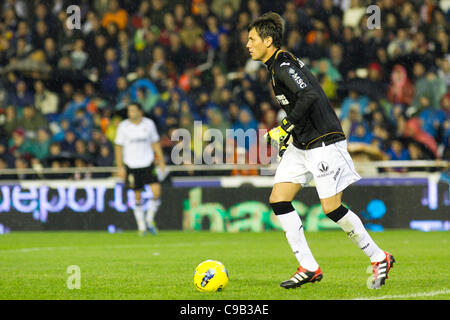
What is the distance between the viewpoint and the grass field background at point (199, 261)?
6480 mm

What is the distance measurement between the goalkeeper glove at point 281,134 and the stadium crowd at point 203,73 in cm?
818

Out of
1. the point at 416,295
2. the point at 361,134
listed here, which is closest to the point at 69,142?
the point at 361,134

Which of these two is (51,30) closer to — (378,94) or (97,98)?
(97,98)

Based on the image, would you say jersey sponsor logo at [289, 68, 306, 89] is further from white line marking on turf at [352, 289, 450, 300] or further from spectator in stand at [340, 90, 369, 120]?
spectator in stand at [340, 90, 369, 120]

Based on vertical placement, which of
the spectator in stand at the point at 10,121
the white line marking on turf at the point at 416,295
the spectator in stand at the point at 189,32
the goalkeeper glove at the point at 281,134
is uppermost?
the spectator in stand at the point at 189,32

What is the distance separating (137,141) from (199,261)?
5515 mm

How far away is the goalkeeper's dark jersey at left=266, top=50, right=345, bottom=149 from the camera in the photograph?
21.9 feet

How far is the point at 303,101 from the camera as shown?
663cm

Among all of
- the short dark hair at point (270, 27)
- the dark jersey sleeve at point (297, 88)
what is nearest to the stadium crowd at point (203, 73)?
the short dark hair at point (270, 27)

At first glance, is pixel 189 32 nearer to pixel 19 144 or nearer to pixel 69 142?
pixel 69 142

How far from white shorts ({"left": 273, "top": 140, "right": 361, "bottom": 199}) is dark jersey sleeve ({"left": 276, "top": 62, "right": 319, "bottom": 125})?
0.35m

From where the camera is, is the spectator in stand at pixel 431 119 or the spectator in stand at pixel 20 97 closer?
the spectator in stand at pixel 431 119

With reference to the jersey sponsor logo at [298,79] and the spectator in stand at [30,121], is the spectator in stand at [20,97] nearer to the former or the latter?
the spectator in stand at [30,121]

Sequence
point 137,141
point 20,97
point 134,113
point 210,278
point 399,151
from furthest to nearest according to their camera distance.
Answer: point 20,97
point 399,151
point 137,141
point 134,113
point 210,278
